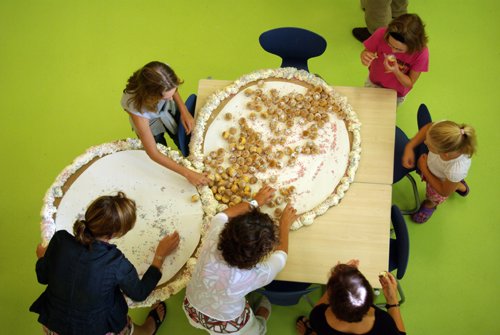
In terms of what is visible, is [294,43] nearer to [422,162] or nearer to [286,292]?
[422,162]

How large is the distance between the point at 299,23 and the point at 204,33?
870 mm

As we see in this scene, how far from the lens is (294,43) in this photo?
2.56 m

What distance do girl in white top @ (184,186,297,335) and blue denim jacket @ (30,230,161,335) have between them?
0.89ft

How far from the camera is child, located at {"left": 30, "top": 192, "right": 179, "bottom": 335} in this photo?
1583mm

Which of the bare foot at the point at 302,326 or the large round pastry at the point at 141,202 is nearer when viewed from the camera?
the large round pastry at the point at 141,202

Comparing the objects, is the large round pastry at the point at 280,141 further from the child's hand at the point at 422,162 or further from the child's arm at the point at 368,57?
the child's hand at the point at 422,162

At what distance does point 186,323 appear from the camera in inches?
102

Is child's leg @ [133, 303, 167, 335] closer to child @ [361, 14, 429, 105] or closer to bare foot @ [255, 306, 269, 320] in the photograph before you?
bare foot @ [255, 306, 269, 320]

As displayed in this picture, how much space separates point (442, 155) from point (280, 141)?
2.91 ft

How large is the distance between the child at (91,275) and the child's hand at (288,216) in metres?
0.67

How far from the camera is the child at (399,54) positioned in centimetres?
208

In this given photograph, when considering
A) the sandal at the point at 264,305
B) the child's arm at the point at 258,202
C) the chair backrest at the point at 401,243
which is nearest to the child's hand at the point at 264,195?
the child's arm at the point at 258,202

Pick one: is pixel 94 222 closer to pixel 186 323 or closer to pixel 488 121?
A: pixel 186 323

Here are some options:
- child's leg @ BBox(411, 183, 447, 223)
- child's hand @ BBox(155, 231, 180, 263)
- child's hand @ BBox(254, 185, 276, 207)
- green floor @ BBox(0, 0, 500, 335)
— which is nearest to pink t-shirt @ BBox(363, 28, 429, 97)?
child's leg @ BBox(411, 183, 447, 223)
